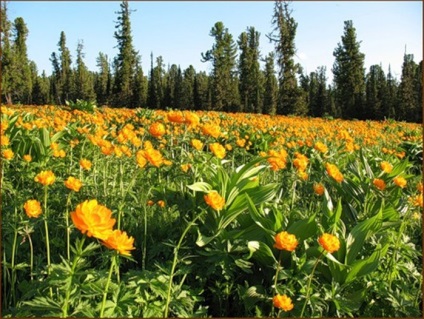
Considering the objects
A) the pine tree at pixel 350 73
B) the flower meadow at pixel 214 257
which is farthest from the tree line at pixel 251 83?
the flower meadow at pixel 214 257

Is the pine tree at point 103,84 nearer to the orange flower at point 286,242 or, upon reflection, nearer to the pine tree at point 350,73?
the pine tree at point 350,73

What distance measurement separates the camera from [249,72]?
119 feet

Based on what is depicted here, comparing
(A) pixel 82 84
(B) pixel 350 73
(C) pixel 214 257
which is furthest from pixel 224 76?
(C) pixel 214 257

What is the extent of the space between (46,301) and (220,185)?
1046mm

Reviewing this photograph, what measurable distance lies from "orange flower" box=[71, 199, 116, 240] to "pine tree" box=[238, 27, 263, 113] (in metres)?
35.5

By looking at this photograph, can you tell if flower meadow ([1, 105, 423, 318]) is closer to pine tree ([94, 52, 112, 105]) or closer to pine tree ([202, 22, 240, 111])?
pine tree ([202, 22, 240, 111])

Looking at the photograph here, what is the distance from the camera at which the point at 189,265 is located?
1.95m

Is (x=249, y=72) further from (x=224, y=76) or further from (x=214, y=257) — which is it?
(x=214, y=257)

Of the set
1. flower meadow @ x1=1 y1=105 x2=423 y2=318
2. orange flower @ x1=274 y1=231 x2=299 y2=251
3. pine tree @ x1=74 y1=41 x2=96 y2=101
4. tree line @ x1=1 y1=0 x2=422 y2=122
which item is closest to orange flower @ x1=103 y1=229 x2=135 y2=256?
flower meadow @ x1=1 y1=105 x2=423 y2=318

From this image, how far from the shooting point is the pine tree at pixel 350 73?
3120 cm

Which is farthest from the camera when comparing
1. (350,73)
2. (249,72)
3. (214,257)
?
(249,72)

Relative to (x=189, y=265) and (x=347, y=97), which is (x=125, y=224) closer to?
(x=189, y=265)

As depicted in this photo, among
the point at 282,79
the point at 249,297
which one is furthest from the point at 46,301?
the point at 282,79

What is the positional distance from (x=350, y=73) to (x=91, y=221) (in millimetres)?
32931
